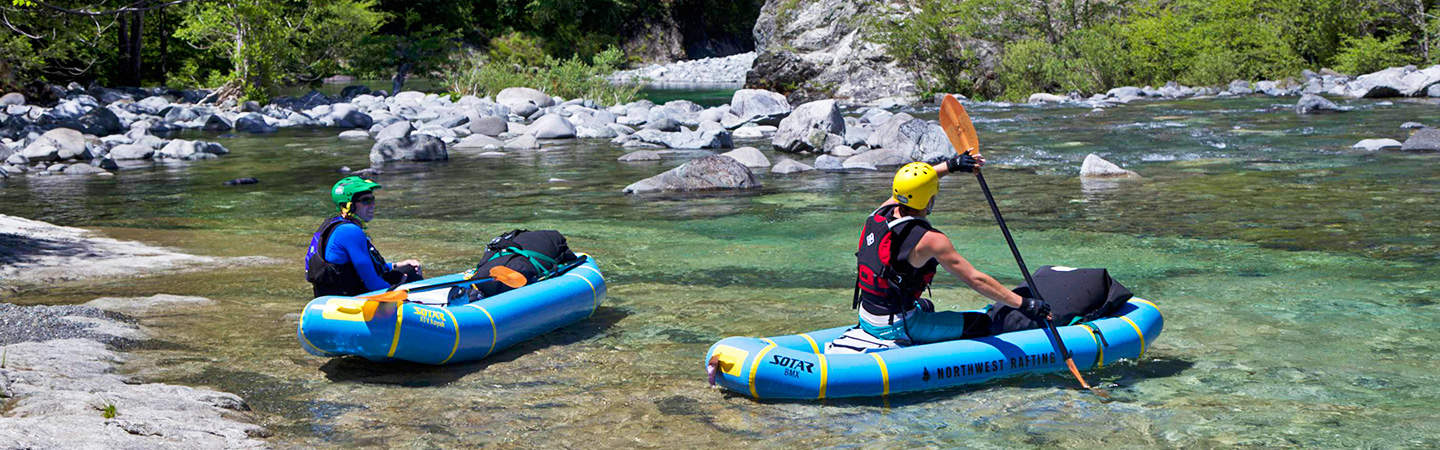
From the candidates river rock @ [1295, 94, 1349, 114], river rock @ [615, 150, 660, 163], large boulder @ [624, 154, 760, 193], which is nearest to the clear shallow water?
large boulder @ [624, 154, 760, 193]

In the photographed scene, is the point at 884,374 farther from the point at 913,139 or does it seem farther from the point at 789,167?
the point at 913,139

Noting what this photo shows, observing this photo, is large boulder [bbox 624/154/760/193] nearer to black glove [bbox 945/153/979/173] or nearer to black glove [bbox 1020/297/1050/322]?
black glove [bbox 945/153/979/173]

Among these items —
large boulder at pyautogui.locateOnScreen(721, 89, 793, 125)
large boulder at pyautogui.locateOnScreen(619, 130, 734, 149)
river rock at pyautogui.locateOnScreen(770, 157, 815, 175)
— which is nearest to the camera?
river rock at pyautogui.locateOnScreen(770, 157, 815, 175)

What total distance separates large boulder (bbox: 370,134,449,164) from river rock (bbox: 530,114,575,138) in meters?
3.50

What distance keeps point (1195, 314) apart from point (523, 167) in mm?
11589

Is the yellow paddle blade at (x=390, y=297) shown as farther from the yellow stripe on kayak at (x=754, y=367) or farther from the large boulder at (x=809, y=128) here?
the large boulder at (x=809, y=128)

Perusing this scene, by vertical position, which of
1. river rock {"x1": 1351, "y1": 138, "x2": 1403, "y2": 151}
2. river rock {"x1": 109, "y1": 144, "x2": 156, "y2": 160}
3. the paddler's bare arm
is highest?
the paddler's bare arm

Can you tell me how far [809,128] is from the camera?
18.0 meters

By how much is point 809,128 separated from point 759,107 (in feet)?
19.0

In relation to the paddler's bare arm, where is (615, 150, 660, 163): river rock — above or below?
below

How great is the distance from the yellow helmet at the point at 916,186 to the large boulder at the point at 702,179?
8262mm

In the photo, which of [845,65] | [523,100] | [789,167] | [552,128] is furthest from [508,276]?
[845,65]

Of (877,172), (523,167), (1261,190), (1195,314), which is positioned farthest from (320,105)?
(1195,314)

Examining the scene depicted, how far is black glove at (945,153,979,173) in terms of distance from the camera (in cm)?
525
